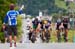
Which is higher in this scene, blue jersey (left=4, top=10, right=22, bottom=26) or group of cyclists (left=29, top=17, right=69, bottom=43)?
blue jersey (left=4, top=10, right=22, bottom=26)

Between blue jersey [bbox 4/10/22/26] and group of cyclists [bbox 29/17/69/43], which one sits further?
group of cyclists [bbox 29/17/69/43]

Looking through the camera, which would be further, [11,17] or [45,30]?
[45,30]

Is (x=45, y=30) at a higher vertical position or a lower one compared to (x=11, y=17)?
lower

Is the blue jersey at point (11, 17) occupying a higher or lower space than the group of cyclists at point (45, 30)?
higher

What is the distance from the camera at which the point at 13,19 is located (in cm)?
1742

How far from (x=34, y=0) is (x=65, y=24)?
74888 mm

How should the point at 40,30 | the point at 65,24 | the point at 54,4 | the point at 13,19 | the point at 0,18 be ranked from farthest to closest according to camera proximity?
the point at 54,4
the point at 0,18
the point at 40,30
the point at 65,24
the point at 13,19

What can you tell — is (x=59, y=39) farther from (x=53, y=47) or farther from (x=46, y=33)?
(x=53, y=47)

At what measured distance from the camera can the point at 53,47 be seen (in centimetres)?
1805

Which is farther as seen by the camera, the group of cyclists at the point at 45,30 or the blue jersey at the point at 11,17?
the group of cyclists at the point at 45,30

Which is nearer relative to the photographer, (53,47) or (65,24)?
(53,47)

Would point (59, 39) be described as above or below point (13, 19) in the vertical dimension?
below

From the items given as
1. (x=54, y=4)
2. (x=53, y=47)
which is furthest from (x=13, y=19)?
(x=54, y=4)

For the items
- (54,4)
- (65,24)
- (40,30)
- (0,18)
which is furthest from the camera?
(54,4)
